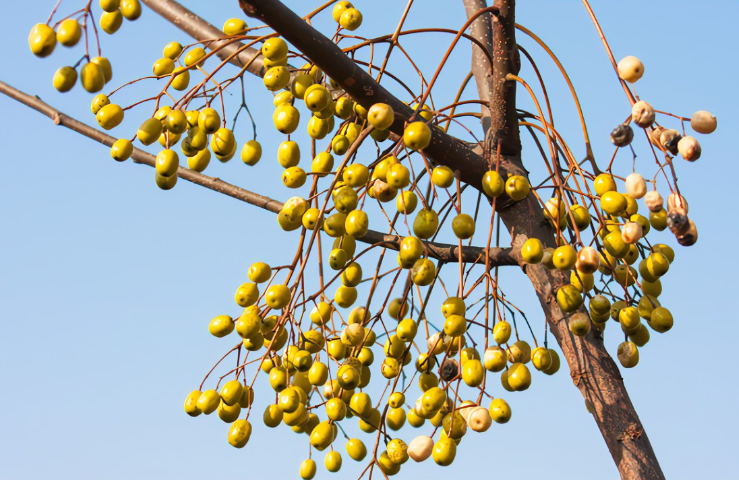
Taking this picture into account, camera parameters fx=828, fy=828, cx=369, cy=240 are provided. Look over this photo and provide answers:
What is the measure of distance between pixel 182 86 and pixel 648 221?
3.80 feet

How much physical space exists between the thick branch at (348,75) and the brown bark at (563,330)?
178 mm

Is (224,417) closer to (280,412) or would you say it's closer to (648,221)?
(280,412)

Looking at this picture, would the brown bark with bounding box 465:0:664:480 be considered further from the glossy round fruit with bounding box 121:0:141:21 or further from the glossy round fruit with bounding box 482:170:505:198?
the glossy round fruit with bounding box 121:0:141:21

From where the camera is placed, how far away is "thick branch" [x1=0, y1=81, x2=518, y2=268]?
8.16ft

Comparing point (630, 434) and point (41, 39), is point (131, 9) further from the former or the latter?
point (630, 434)

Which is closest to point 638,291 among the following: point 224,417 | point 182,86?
point 224,417

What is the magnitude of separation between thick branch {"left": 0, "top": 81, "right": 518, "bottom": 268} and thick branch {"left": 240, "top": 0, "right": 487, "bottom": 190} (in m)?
0.30

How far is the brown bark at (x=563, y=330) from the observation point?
83.0 inches

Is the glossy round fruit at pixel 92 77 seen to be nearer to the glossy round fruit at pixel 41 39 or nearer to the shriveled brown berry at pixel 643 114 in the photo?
the glossy round fruit at pixel 41 39

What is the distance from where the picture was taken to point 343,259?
2.09 m

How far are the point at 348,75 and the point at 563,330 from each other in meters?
0.91

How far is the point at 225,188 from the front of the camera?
9.64 ft

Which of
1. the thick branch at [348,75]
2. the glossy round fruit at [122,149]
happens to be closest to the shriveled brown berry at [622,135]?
the thick branch at [348,75]

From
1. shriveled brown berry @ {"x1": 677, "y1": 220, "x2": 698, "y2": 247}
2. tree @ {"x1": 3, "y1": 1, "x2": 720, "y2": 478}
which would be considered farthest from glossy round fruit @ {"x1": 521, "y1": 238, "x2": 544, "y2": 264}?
shriveled brown berry @ {"x1": 677, "y1": 220, "x2": 698, "y2": 247}
